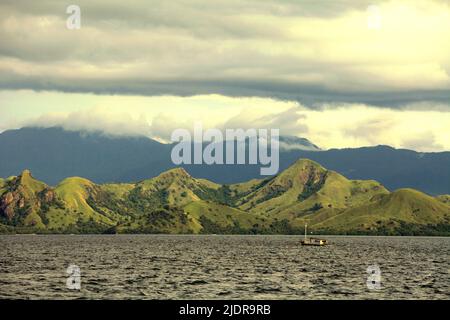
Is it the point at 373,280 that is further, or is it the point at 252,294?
the point at 373,280

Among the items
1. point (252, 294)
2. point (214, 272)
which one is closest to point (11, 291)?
point (252, 294)

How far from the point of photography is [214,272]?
191 m

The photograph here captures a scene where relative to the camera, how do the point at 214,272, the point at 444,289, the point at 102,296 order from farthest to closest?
1. the point at 214,272
2. the point at 444,289
3. the point at 102,296

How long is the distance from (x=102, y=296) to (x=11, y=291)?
696 inches

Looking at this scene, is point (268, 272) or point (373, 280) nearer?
point (373, 280)

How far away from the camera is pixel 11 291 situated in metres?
135
